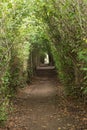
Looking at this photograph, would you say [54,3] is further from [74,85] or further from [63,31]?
[74,85]

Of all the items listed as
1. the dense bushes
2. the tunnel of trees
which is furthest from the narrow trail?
the dense bushes

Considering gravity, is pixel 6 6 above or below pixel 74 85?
above

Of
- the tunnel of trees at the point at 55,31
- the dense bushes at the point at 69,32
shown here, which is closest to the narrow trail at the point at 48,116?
the tunnel of trees at the point at 55,31

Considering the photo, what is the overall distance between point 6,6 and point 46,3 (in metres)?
2.61

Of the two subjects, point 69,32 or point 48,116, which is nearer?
point 69,32

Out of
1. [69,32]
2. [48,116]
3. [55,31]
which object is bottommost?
[48,116]

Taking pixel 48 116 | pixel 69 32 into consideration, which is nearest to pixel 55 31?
pixel 69 32

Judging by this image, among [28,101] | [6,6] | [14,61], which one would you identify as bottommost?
[28,101]

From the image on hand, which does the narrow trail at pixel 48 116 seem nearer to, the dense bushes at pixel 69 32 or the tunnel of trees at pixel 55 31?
the tunnel of trees at pixel 55 31

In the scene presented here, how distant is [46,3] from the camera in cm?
1037

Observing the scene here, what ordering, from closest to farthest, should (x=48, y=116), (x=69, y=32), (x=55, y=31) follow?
(x=69, y=32) < (x=48, y=116) < (x=55, y=31)

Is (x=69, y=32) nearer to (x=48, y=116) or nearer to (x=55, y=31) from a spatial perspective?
(x=55, y=31)

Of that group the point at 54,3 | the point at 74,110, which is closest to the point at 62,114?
the point at 74,110

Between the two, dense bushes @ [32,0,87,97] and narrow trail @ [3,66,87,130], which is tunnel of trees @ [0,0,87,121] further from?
narrow trail @ [3,66,87,130]
